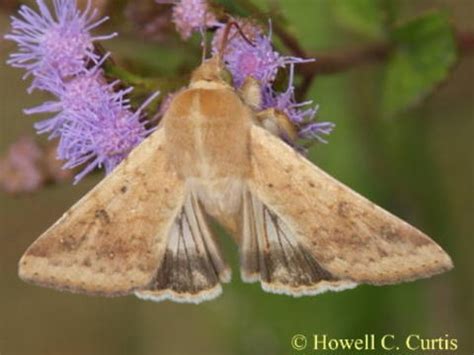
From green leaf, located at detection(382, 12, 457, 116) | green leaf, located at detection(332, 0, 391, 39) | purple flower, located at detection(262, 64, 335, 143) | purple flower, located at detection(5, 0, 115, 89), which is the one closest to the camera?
purple flower, located at detection(262, 64, 335, 143)

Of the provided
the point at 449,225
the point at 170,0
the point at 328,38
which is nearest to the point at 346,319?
the point at 449,225

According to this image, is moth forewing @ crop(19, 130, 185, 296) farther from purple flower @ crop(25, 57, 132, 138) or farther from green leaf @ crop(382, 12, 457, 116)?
green leaf @ crop(382, 12, 457, 116)

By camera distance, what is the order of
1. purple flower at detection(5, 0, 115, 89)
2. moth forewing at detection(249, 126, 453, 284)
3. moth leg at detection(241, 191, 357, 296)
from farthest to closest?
1. purple flower at detection(5, 0, 115, 89)
2. moth leg at detection(241, 191, 357, 296)
3. moth forewing at detection(249, 126, 453, 284)

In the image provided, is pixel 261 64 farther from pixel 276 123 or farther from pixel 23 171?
pixel 23 171

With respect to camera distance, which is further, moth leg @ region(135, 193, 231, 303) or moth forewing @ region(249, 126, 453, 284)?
moth leg @ region(135, 193, 231, 303)

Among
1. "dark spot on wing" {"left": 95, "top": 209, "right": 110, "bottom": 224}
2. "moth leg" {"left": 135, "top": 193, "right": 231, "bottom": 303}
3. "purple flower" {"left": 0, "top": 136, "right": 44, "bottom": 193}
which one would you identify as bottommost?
"moth leg" {"left": 135, "top": 193, "right": 231, "bottom": 303}

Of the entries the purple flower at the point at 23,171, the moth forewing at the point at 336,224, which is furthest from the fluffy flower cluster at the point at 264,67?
the purple flower at the point at 23,171

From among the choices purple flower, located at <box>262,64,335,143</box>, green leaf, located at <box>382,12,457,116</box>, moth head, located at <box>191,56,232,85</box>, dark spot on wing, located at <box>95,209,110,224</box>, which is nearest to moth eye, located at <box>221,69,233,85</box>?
moth head, located at <box>191,56,232,85</box>
